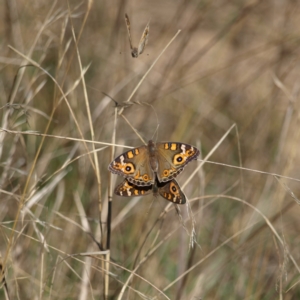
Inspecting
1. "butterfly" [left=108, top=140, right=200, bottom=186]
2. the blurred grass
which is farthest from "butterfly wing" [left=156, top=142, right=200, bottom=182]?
the blurred grass

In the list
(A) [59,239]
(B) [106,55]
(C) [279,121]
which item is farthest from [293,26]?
(A) [59,239]

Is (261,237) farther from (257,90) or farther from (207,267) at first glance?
(257,90)

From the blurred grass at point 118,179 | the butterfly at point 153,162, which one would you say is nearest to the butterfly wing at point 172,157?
the butterfly at point 153,162

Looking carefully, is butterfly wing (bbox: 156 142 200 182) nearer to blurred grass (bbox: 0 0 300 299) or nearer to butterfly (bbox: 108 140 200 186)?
butterfly (bbox: 108 140 200 186)

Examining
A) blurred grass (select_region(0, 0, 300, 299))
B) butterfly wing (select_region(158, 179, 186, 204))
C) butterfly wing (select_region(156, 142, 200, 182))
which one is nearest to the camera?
butterfly wing (select_region(158, 179, 186, 204))

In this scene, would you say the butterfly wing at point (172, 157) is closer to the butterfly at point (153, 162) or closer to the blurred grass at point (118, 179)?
the butterfly at point (153, 162)

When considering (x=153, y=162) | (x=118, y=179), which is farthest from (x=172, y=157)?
(x=118, y=179)

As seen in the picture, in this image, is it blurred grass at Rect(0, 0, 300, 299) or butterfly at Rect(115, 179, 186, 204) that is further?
blurred grass at Rect(0, 0, 300, 299)
